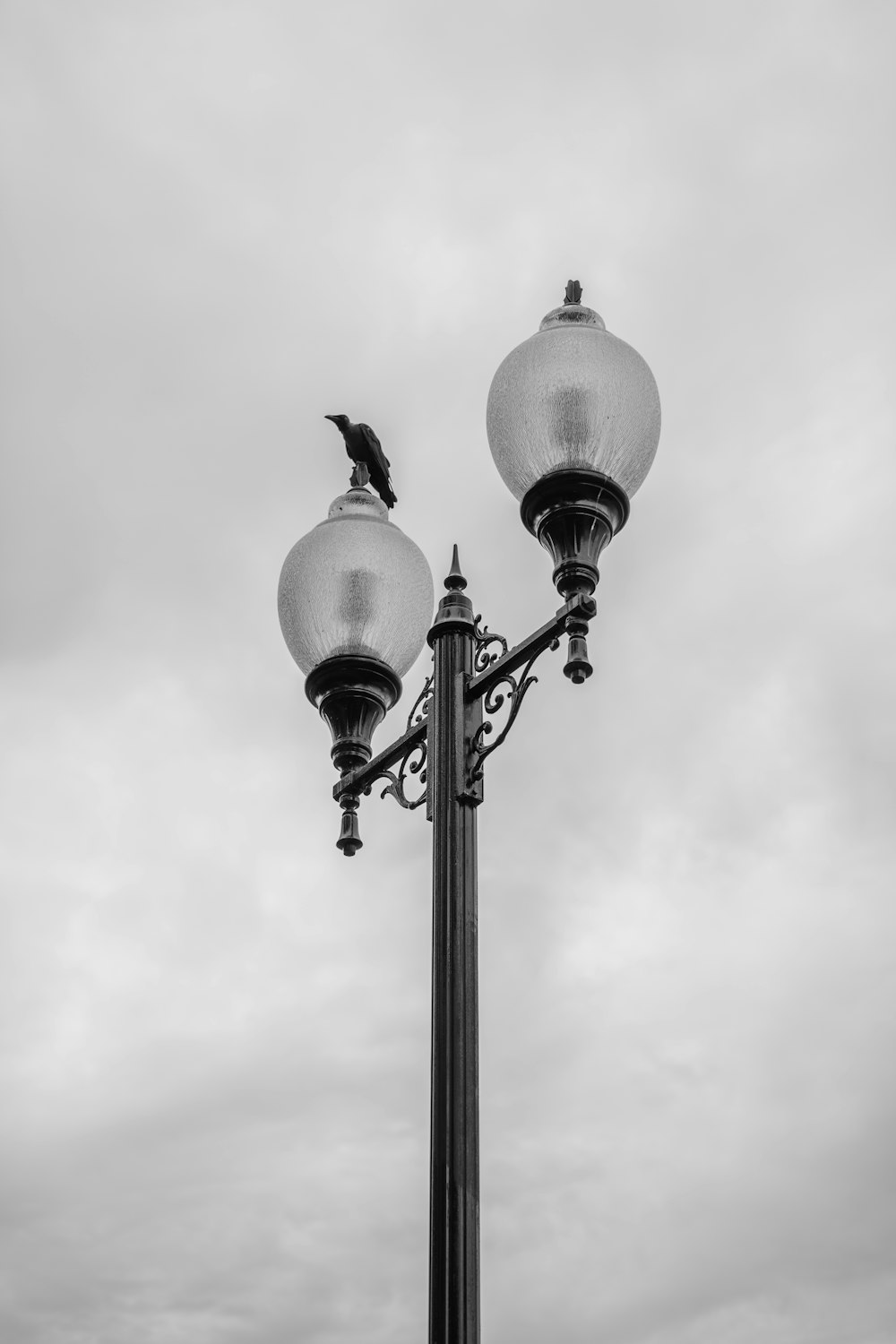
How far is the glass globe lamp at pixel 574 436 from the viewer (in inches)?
229

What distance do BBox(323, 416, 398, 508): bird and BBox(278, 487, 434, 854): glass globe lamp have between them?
49 centimetres

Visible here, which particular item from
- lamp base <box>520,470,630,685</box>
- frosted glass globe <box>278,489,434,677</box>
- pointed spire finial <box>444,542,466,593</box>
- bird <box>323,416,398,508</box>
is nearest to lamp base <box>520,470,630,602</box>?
lamp base <box>520,470,630,685</box>

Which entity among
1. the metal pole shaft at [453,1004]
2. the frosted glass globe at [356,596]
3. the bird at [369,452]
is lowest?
the metal pole shaft at [453,1004]

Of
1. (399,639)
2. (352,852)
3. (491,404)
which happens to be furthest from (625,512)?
(352,852)

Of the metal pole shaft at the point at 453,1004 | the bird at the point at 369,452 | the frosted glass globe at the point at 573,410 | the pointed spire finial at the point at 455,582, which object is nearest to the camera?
the metal pole shaft at the point at 453,1004

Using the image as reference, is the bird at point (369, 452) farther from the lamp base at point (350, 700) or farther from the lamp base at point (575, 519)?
the lamp base at point (575, 519)

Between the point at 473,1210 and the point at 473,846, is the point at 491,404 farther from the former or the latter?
the point at 473,1210

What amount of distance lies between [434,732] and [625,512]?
106 centimetres

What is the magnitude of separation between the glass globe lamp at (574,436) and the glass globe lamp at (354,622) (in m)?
0.90

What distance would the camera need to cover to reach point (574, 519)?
19.1 ft

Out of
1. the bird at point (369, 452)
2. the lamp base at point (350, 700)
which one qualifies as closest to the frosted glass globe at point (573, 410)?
the lamp base at point (350, 700)

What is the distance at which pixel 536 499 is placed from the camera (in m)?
5.91

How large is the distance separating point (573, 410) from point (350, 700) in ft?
5.10

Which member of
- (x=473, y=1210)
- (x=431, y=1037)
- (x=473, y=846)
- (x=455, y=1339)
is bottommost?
(x=455, y=1339)
